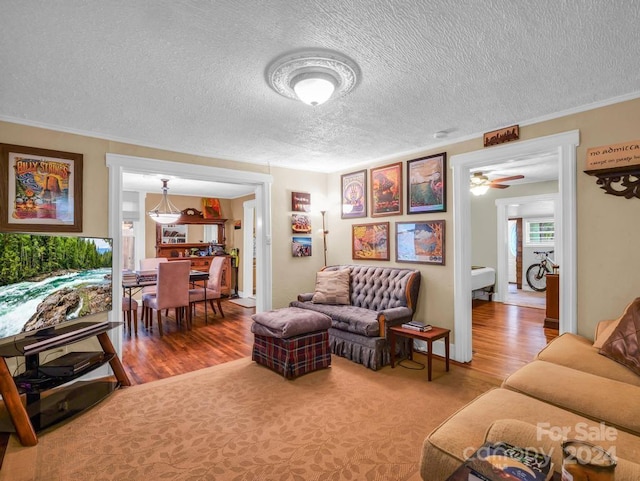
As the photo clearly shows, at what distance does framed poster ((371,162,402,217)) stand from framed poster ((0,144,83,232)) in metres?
3.29

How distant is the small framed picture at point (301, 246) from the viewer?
4.88 metres

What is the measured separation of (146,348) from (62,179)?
7.23 ft

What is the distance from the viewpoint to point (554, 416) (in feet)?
5.53

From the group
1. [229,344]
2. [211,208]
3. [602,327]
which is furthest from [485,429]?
[211,208]

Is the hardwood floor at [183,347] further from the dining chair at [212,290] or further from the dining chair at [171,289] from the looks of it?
the dining chair at [212,290]

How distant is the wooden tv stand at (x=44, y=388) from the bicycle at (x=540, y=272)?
923 centimetres

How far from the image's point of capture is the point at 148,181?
6.17 meters

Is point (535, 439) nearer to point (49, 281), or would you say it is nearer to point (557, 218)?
point (557, 218)

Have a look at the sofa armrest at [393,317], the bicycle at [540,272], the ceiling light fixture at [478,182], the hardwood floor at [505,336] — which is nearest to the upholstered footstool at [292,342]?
the sofa armrest at [393,317]

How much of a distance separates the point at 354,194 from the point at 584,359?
321cm

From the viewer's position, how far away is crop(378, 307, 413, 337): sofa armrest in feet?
11.4

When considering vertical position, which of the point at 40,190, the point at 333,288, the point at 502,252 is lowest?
the point at 333,288

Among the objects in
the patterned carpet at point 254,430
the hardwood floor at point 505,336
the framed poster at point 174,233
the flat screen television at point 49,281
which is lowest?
the patterned carpet at point 254,430

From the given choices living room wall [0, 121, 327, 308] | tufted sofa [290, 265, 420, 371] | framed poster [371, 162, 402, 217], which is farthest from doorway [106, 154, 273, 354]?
framed poster [371, 162, 402, 217]
